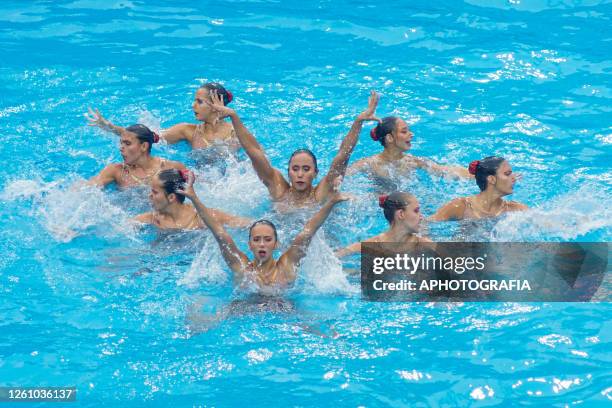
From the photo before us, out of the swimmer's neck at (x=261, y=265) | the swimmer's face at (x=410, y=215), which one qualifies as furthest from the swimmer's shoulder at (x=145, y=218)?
the swimmer's face at (x=410, y=215)

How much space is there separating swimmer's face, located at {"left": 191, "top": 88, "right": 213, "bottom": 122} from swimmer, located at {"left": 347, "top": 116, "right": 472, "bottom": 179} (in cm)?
198

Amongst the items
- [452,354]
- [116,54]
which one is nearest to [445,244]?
[452,354]

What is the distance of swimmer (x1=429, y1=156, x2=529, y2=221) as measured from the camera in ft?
31.1

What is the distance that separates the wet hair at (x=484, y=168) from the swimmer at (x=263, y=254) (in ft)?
6.72

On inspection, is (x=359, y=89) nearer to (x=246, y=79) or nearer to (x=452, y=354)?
(x=246, y=79)

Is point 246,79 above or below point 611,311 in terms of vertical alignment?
above

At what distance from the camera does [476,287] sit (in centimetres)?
857

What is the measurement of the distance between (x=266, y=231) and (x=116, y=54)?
5.77m

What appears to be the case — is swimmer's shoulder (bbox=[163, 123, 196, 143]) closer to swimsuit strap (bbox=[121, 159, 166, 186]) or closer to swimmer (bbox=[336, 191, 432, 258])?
swimsuit strap (bbox=[121, 159, 166, 186])

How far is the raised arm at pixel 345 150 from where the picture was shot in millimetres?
9234

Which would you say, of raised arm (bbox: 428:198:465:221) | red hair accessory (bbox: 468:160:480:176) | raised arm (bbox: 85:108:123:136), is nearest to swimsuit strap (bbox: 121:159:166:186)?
raised arm (bbox: 85:108:123:136)

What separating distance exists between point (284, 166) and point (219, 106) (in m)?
1.51

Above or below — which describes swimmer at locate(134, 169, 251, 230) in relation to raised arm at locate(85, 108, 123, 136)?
below

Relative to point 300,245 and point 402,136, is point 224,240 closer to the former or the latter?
point 300,245
